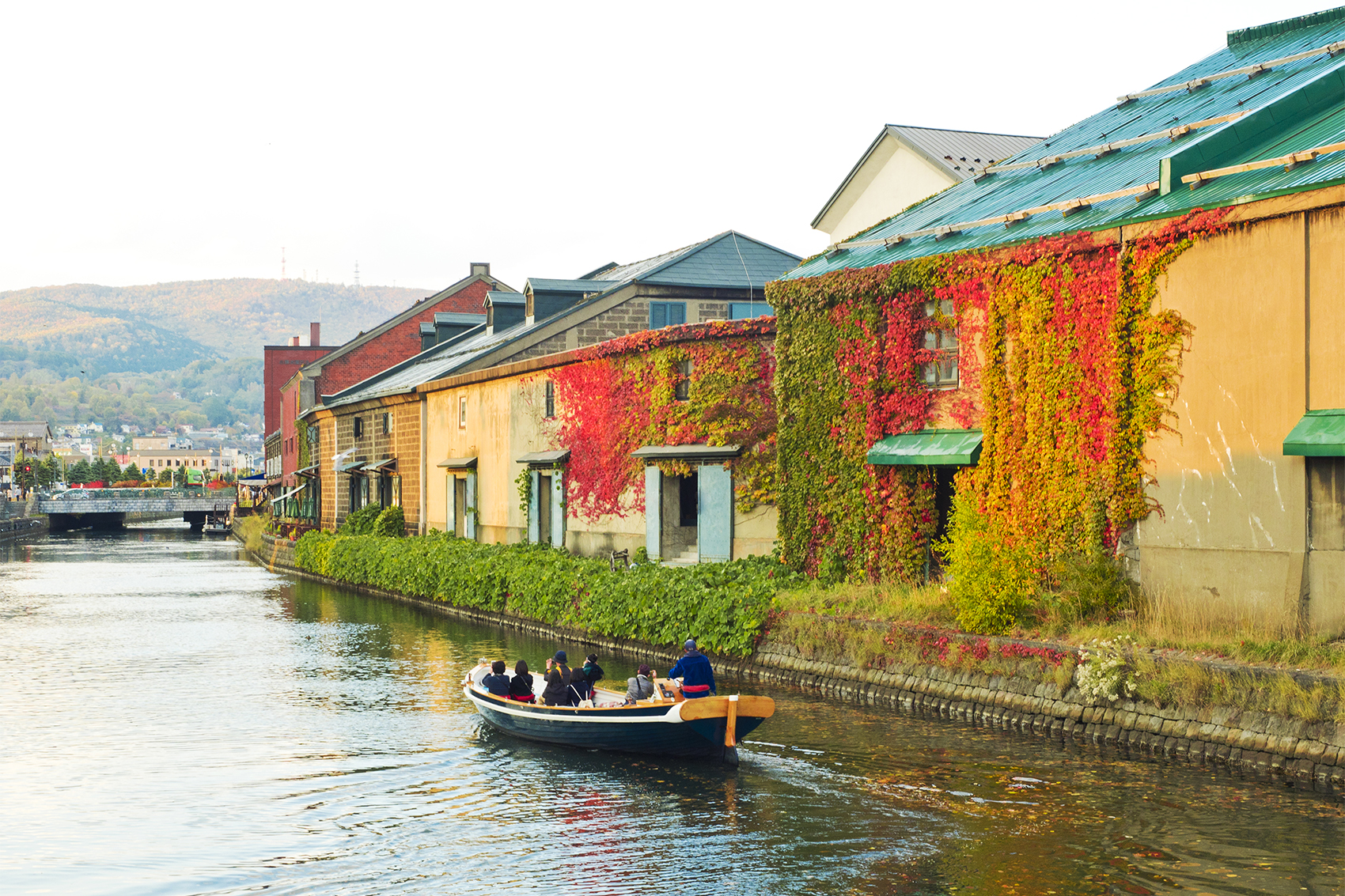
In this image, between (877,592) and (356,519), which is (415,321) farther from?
(877,592)

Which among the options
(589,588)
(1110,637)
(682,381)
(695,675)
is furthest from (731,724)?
(682,381)

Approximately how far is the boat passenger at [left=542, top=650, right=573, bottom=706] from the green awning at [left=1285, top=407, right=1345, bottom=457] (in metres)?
10.3

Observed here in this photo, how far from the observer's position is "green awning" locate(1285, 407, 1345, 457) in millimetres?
15805

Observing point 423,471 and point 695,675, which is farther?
point 423,471

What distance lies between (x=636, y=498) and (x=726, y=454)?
4.58 metres

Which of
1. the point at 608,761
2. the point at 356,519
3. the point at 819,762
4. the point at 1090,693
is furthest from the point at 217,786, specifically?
the point at 356,519

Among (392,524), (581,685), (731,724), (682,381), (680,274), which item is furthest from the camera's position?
(392,524)

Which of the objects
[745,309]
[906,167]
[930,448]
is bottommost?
[930,448]

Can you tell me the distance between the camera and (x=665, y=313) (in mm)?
43000

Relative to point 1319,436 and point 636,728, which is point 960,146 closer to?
point 1319,436

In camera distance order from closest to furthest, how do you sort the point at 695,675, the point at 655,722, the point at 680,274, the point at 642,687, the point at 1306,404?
the point at 655,722, the point at 1306,404, the point at 695,675, the point at 642,687, the point at 680,274

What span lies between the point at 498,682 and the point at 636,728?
3.33 metres

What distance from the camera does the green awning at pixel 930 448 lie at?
21.9 m

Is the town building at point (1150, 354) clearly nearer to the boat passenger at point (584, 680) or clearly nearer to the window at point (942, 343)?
the window at point (942, 343)
